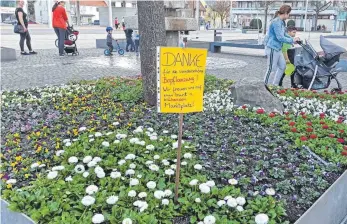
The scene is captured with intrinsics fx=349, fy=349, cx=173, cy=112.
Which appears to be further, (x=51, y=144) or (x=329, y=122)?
(x=329, y=122)

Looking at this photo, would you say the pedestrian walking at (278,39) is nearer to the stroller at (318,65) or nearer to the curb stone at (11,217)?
the stroller at (318,65)

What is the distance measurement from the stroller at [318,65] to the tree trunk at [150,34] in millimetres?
3109

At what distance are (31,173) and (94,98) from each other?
8.89 feet

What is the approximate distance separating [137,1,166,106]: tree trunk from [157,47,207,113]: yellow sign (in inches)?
105

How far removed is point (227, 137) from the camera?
152 inches

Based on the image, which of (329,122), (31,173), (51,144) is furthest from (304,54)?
(31,173)

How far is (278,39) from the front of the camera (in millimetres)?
6586

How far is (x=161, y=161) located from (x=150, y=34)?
7.89 ft

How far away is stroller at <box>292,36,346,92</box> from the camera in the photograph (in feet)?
21.2

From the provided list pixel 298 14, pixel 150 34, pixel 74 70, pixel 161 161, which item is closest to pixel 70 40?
pixel 74 70

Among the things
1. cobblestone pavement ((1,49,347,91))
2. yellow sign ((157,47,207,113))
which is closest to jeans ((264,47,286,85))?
cobblestone pavement ((1,49,347,91))

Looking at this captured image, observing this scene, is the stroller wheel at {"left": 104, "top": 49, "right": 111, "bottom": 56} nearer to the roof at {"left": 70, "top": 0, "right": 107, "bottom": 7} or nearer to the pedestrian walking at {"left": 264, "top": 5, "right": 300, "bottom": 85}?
the pedestrian walking at {"left": 264, "top": 5, "right": 300, "bottom": 85}

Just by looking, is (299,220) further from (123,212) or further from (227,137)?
(227,137)

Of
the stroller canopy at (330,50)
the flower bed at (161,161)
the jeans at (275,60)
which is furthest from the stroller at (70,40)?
the stroller canopy at (330,50)
